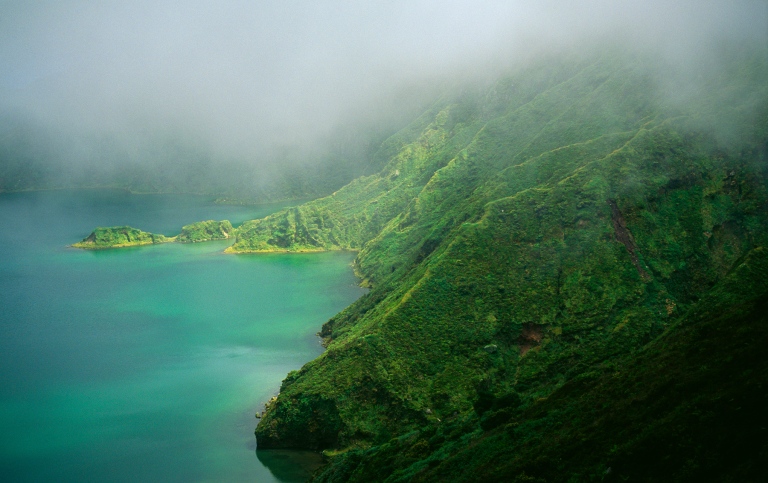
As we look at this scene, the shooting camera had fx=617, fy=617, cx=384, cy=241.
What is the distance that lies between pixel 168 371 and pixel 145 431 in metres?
18.1

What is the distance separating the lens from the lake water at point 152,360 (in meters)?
69.9

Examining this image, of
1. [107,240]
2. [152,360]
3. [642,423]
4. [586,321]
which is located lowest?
[642,423]

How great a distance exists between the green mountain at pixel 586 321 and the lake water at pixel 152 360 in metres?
6.95

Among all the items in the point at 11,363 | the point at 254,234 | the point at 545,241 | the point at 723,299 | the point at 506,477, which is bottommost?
the point at 506,477

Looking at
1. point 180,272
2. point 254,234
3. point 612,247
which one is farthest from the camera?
point 254,234

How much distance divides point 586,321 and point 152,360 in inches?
2565

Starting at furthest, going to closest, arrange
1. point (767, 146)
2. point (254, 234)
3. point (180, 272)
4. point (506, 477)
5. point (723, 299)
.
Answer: point (254, 234) → point (180, 272) → point (767, 146) → point (723, 299) → point (506, 477)

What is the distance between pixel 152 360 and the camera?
317 feet

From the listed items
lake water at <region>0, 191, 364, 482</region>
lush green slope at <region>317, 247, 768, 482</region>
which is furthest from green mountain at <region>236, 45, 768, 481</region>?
lake water at <region>0, 191, 364, 482</region>

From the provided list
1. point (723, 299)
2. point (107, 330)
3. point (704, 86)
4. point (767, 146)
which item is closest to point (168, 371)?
point (107, 330)

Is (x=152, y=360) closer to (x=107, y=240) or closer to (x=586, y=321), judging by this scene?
(x=586, y=321)

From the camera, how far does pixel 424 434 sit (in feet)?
204

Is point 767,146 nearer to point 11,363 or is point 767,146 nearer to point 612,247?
point 612,247

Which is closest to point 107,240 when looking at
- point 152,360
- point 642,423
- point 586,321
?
point 152,360
